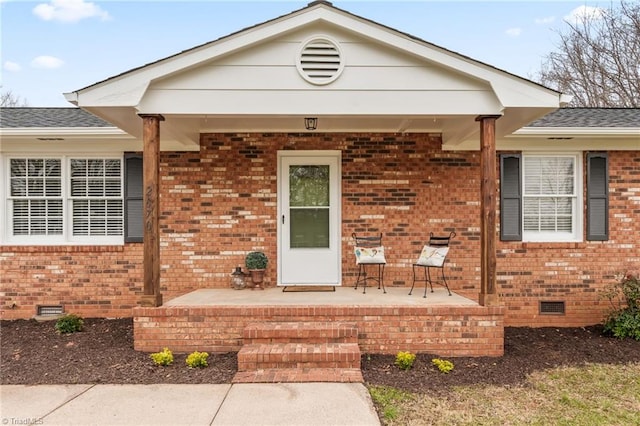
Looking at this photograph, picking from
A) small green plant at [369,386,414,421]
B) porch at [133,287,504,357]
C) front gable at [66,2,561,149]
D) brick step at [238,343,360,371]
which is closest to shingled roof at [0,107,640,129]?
front gable at [66,2,561,149]

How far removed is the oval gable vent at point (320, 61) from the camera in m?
4.45

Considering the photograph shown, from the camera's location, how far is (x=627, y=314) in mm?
5500

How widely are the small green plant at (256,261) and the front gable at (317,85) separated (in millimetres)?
2234

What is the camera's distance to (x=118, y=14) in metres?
10.9

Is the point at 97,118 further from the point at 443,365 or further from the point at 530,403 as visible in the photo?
the point at 530,403

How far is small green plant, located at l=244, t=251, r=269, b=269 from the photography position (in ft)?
19.2

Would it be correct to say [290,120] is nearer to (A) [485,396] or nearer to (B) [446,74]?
(B) [446,74]

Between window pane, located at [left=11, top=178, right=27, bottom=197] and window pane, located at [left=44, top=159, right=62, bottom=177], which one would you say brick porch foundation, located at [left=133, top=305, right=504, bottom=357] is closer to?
window pane, located at [left=44, top=159, right=62, bottom=177]

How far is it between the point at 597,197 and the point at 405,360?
4.35 meters

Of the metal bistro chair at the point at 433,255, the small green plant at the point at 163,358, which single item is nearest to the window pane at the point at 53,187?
the small green plant at the point at 163,358

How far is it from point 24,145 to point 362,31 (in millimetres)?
5462

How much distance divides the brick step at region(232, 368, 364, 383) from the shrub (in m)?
4.04

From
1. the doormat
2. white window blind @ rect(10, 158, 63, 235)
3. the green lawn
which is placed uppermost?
white window blind @ rect(10, 158, 63, 235)

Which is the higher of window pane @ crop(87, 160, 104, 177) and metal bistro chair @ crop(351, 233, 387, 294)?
window pane @ crop(87, 160, 104, 177)
